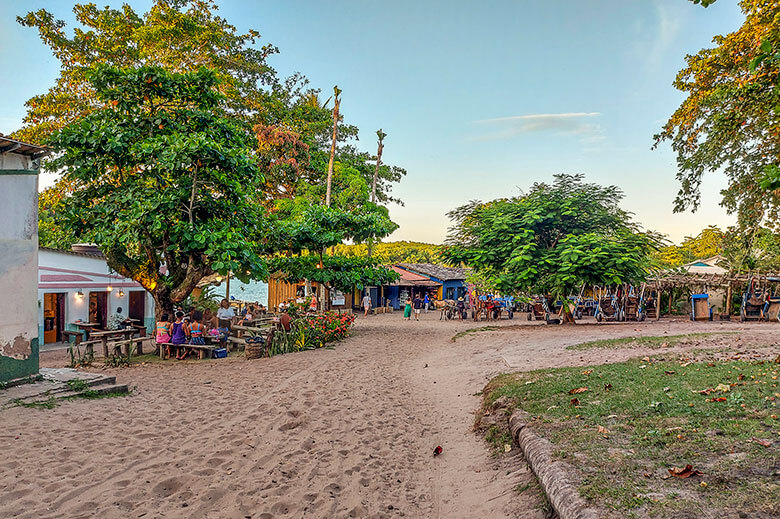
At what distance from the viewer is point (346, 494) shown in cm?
482

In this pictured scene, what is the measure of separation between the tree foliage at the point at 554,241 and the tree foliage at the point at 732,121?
249cm

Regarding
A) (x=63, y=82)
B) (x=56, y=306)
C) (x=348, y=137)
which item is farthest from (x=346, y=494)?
(x=348, y=137)

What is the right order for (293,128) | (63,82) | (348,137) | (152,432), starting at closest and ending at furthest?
(152,432) < (63,82) < (293,128) < (348,137)

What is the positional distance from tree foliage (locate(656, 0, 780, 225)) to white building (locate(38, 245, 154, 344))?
20.7 m

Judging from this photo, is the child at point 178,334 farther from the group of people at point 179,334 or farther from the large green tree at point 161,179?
the large green tree at point 161,179

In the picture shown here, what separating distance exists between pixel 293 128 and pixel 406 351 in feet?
58.3

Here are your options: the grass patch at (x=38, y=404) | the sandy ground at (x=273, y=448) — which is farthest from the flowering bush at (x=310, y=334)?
the grass patch at (x=38, y=404)

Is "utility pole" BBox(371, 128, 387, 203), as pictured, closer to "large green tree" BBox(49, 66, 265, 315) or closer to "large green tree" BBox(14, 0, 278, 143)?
"large green tree" BBox(14, 0, 278, 143)

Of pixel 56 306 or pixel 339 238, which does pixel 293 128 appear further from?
pixel 56 306

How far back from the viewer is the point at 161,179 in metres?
13.2

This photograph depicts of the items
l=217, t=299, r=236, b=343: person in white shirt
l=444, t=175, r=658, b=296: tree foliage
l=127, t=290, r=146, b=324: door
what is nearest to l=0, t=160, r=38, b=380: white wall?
l=217, t=299, r=236, b=343: person in white shirt

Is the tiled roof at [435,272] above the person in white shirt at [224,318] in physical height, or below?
above

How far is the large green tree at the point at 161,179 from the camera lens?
1191 centimetres

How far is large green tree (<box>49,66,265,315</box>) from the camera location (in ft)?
39.1
